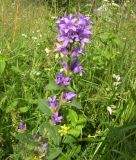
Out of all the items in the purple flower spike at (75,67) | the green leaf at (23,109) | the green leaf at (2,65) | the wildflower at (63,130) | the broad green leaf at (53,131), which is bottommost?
the green leaf at (23,109)

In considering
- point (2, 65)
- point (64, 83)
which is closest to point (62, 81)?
point (64, 83)

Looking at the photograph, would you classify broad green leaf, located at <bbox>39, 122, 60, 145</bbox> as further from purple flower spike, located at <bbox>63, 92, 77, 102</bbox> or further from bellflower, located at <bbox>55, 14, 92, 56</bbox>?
bellflower, located at <bbox>55, 14, 92, 56</bbox>

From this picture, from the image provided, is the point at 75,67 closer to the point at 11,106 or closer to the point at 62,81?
the point at 62,81

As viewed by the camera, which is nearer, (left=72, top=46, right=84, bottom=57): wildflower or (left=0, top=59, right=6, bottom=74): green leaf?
(left=72, top=46, right=84, bottom=57): wildflower

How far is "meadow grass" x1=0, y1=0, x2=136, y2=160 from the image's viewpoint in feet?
6.87

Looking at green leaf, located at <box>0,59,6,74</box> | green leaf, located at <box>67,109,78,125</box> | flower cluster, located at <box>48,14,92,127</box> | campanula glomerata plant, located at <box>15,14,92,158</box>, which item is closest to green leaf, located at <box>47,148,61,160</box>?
campanula glomerata plant, located at <box>15,14,92,158</box>

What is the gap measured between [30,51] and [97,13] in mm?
1227

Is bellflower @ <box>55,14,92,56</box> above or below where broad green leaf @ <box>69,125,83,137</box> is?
above

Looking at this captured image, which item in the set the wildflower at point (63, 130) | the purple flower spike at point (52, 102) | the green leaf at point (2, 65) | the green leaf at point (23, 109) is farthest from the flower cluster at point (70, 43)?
the green leaf at point (2, 65)

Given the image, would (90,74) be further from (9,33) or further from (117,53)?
(9,33)

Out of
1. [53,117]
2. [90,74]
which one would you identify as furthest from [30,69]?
[53,117]

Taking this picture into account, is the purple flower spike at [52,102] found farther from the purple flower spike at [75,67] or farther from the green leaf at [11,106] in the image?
the green leaf at [11,106]

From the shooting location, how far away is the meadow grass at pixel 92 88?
6.87ft

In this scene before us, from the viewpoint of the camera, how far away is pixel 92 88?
Answer: 2.57 meters
